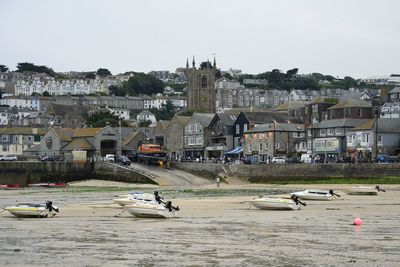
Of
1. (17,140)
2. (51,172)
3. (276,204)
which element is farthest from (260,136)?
(276,204)

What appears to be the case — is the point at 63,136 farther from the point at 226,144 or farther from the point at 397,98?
the point at 397,98

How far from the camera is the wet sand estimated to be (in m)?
21.1

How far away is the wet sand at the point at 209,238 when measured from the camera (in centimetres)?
2111

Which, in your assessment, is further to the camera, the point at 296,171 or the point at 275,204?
the point at 296,171

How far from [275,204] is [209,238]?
12.0 metres

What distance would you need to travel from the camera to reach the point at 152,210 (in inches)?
1296

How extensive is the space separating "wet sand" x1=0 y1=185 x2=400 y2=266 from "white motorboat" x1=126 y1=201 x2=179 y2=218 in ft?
1.57

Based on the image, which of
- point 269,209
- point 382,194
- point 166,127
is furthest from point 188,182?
point 166,127

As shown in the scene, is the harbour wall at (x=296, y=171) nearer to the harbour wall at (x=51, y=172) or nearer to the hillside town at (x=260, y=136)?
the hillside town at (x=260, y=136)

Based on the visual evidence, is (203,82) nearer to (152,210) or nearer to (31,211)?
(31,211)

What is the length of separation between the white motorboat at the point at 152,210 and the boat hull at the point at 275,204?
555 centimetres

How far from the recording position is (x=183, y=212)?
3597 centimetres

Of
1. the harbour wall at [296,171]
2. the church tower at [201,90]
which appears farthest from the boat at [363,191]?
the church tower at [201,90]

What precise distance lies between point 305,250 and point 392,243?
3.30 meters
